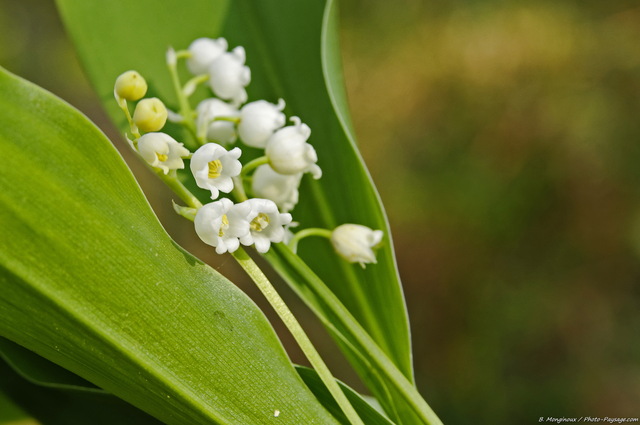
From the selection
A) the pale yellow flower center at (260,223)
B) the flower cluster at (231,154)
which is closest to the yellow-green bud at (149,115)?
the flower cluster at (231,154)

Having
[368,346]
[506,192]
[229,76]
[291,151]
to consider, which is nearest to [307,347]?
[368,346]

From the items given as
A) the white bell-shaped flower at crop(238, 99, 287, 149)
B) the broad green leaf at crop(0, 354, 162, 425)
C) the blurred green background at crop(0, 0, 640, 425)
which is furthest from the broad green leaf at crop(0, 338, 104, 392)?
the blurred green background at crop(0, 0, 640, 425)

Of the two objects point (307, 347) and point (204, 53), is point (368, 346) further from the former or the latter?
point (204, 53)

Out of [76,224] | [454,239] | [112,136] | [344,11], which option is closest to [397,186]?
[454,239]

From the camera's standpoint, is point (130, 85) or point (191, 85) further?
point (191, 85)

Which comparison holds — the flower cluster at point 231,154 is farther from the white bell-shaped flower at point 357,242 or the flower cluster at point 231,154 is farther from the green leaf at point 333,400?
the green leaf at point 333,400

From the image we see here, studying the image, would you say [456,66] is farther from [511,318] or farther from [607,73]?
[511,318]
